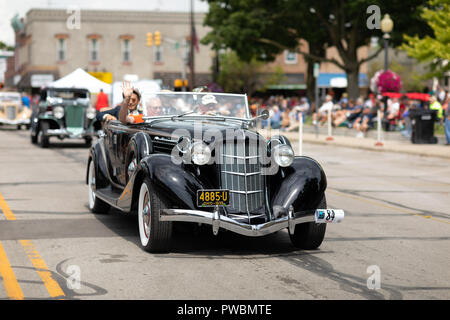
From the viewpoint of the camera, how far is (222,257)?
7.49 meters

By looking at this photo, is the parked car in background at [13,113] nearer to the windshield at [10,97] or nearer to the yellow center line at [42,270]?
the windshield at [10,97]

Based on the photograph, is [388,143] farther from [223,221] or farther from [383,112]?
[223,221]

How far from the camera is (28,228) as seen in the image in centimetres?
911

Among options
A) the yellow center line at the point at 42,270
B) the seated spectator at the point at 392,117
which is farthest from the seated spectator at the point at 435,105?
the yellow center line at the point at 42,270

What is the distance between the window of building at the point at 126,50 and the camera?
71375 mm

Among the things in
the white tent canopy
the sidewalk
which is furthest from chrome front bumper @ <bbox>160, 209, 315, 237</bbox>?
the white tent canopy

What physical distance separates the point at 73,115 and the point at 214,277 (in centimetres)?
1823

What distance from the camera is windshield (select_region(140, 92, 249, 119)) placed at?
9.34m

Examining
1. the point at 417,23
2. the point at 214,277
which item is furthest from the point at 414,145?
the point at 214,277

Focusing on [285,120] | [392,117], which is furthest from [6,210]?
[285,120]

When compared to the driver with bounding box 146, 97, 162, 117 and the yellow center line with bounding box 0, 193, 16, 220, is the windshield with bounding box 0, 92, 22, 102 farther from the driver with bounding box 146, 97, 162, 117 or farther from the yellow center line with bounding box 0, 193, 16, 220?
the driver with bounding box 146, 97, 162, 117

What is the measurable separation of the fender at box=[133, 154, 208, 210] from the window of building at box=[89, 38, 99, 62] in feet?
213

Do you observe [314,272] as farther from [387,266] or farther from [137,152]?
[137,152]
